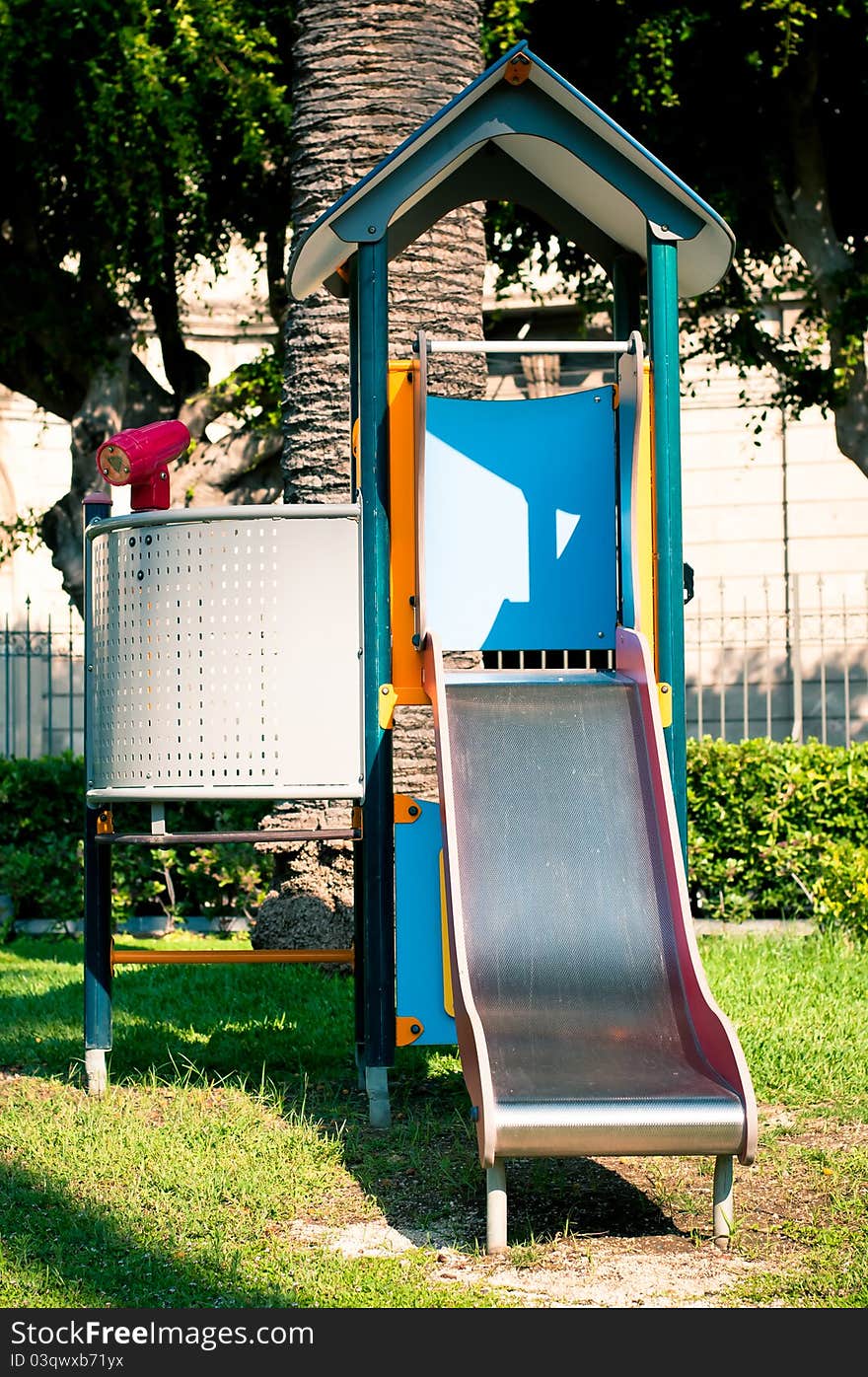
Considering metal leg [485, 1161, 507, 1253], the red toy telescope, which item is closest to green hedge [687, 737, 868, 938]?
the red toy telescope

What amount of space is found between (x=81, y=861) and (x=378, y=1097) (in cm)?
570

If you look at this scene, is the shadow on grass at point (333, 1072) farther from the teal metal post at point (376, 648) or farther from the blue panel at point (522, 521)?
the blue panel at point (522, 521)

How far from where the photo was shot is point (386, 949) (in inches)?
198

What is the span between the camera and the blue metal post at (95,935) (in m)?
5.27

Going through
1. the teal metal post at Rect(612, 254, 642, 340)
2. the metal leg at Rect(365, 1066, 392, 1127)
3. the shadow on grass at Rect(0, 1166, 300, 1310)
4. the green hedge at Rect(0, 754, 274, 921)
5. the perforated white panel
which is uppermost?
the teal metal post at Rect(612, 254, 642, 340)

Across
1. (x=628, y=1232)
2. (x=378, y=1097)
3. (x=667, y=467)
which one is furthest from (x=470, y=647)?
(x=628, y=1232)

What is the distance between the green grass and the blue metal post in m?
0.14

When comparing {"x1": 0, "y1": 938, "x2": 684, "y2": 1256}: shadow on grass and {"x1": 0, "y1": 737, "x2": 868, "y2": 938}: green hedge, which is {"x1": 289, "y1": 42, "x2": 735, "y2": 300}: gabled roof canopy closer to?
{"x1": 0, "y1": 938, "x2": 684, "y2": 1256}: shadow on grass

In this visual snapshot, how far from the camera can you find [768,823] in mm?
9383

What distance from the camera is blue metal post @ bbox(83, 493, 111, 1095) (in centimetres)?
527

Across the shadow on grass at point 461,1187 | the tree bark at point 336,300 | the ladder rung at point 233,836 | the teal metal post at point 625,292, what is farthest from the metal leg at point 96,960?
the teal metal post at point 625,292

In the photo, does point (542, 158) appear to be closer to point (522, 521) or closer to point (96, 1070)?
point (522, 521)

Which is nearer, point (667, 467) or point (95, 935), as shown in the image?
point (667, 467)

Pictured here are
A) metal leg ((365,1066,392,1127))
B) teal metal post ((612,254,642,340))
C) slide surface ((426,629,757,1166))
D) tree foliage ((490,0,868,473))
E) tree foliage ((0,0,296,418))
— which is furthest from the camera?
tree foliage ((490,0,868,473))
